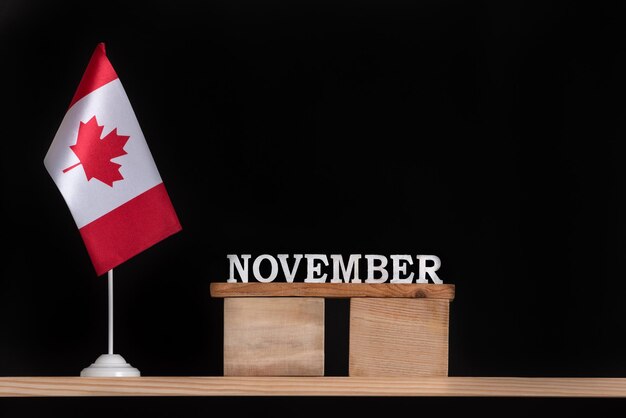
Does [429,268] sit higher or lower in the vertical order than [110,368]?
higher

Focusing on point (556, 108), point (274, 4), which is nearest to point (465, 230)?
point (556, 108)

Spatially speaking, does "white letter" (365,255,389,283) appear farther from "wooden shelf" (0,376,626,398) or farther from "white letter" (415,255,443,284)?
"wooden shelf" (0,376,626,398)

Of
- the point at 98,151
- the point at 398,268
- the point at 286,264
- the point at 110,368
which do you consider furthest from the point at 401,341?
the point at 98,151

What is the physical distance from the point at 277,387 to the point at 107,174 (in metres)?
0.44

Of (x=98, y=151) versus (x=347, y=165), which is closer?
(x=98, y=151)

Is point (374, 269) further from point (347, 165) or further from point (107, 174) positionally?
point (107, 174)

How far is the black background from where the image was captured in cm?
224

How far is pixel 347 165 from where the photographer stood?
227 cm

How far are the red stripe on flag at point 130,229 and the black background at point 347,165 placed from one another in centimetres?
16

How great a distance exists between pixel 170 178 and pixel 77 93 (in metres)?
0.25

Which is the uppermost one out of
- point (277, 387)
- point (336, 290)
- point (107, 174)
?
point (107, 174)

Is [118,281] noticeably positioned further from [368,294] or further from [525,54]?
[525,54]

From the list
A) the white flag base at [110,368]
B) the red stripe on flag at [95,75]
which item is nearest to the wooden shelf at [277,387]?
the white flag base at [110,368]

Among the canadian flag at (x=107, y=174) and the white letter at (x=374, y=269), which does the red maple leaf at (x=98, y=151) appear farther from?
the white letter at (x=374, y=269)
